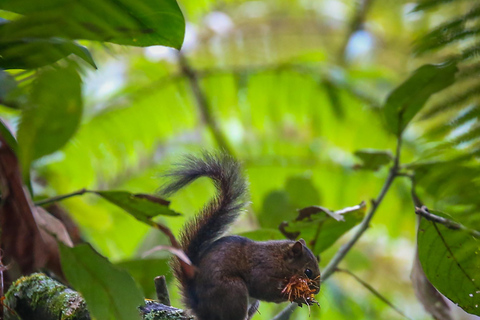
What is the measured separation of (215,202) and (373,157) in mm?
518

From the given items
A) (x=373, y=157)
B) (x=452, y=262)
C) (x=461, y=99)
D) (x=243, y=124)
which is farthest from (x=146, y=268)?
(x=243, y=124)

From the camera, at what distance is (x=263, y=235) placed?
4.72ft

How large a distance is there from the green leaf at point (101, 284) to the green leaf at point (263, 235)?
1.75ft

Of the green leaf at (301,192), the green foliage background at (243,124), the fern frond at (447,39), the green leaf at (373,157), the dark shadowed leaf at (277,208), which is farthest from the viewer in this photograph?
the green foliage background at (243,124)

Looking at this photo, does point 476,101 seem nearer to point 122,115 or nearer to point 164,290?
point 164,290

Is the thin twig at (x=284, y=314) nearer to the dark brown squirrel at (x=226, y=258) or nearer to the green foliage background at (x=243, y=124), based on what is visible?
the dark brown squirrel at (x=226, y=258)

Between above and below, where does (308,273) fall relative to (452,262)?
below

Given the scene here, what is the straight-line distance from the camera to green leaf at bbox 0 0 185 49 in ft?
2.47

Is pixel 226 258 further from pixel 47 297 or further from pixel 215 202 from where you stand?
pixel 47 297

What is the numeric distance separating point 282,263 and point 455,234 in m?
0.46

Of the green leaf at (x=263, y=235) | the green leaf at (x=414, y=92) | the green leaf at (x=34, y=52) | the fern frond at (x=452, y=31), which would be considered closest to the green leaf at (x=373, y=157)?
the green leaf at (x=414, y=92)

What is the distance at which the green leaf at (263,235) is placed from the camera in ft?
4.61

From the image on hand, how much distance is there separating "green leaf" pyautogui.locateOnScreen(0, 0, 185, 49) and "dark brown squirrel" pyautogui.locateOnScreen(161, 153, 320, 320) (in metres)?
0.34

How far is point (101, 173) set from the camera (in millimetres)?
3363
